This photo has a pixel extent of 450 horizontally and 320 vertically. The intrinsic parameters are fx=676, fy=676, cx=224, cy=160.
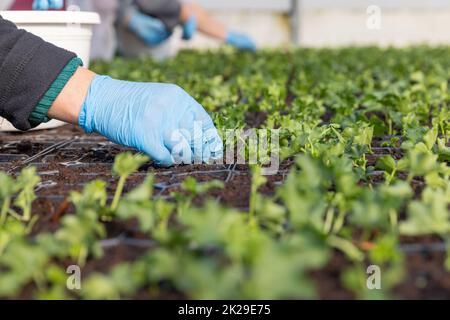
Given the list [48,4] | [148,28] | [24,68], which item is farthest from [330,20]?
[24,68]

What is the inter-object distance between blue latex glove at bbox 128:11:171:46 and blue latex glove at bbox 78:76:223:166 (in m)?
4.53

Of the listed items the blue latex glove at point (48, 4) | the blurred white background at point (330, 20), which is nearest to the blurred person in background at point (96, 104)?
the blue latex glove at point (48, 4)

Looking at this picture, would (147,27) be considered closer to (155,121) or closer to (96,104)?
(96,104)

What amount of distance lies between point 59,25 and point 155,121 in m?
0.91

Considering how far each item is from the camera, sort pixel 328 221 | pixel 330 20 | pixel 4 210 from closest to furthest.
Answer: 1. pixel 328 221
2. pixel 4 210
3. pixel 330 20

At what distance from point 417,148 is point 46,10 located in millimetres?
1830

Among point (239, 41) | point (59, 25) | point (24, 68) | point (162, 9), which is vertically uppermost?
point (162, 9)

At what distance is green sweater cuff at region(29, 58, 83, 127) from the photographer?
7.14 feet

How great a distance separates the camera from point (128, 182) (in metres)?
1.83

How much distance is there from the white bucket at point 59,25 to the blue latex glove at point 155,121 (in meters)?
0.64

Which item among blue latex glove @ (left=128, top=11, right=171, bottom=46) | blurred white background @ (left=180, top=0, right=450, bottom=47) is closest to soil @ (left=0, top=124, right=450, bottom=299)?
blue latex glove @ (left=128, top=11, right=171, bottom=46)

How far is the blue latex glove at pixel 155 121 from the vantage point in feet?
7.06

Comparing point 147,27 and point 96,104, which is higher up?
point 147,27
